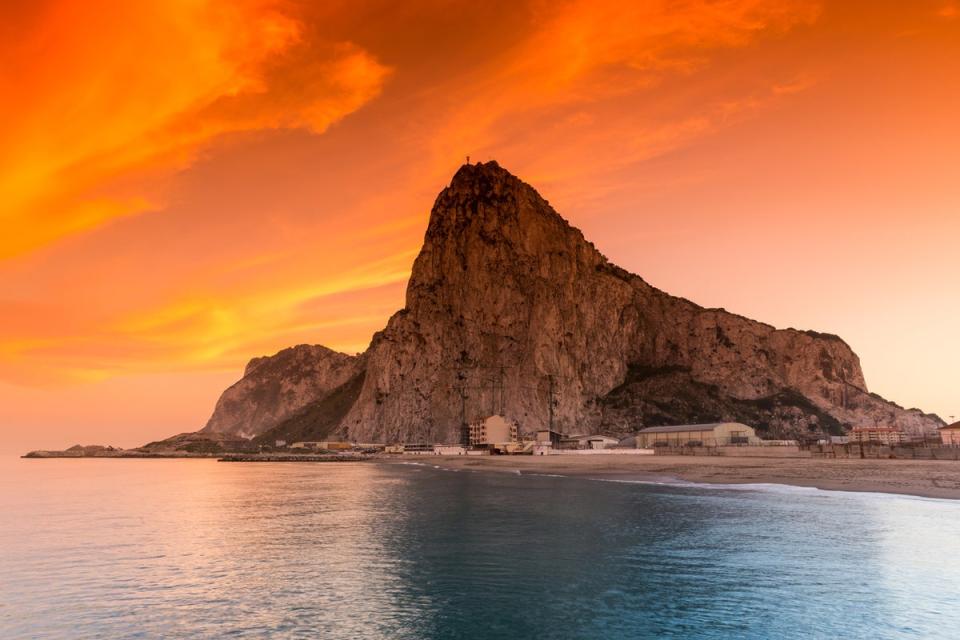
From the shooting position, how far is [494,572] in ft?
92.2

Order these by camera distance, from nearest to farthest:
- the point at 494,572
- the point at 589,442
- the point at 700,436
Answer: the point at 494,572
the point at 700,436
the point at 589,442

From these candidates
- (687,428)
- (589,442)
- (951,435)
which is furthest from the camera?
(589,442)

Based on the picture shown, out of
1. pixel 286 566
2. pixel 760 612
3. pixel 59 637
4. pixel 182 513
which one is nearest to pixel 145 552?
pixel 286 566

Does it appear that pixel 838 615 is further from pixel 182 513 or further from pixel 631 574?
pixel 182 513

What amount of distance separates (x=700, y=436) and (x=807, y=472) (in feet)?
249

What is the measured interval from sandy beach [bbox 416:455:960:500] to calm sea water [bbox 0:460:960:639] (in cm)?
1173

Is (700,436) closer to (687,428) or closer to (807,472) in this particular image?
(687,428)

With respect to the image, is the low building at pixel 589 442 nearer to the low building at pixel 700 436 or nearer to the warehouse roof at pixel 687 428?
the low building at pixel 700 436

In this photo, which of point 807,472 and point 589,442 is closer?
point 807,472

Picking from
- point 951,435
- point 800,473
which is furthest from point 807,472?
point 951,435

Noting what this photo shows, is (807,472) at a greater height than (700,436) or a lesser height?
lesser

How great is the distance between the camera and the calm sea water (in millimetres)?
20859

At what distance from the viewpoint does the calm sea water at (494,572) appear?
20.9 meters

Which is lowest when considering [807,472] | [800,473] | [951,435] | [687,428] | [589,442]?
[800,473]
